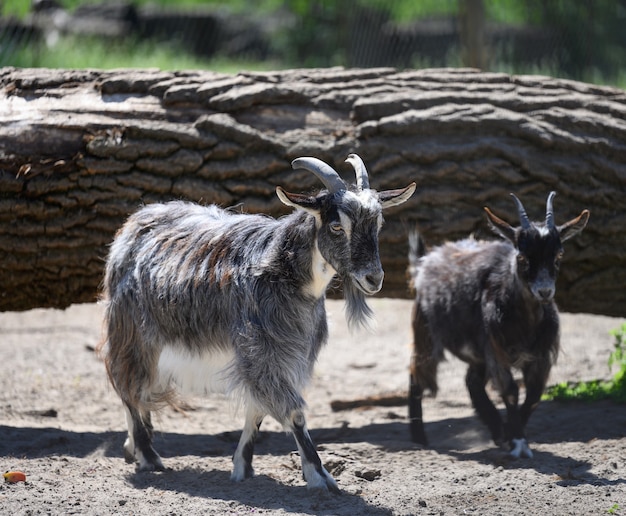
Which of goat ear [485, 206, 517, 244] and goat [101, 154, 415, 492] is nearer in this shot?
goat [101, 154, 415, 492]

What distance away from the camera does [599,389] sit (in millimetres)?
6832

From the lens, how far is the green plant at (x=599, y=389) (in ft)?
22.0

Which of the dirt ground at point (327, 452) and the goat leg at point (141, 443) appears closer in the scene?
the dirt ground at point (327, 452)

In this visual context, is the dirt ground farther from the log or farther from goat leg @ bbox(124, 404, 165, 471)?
the log

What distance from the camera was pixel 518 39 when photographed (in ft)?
40.4

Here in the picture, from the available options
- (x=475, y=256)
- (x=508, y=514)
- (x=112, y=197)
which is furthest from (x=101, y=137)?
(x=508, y=514)

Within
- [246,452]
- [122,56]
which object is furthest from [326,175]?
[122,56]

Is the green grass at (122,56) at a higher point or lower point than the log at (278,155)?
higher

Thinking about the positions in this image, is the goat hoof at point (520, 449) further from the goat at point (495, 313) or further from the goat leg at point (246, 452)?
the goat leg at point (246, 452)

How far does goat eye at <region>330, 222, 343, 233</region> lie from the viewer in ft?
15.9

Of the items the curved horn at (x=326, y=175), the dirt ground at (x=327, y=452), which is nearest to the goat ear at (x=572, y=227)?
the dirt ground at (x=327, y=452)

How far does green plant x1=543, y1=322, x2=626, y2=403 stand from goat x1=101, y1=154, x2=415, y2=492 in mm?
2424

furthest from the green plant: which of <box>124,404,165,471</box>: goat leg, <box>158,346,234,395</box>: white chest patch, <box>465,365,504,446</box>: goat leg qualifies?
<box>124,404,165,471</box>: goat leg

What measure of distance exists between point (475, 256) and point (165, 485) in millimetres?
2737
